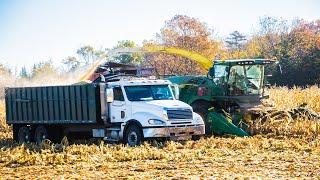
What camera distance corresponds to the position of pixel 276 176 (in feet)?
38.2

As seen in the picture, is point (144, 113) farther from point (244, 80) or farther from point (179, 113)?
point (244, 80)

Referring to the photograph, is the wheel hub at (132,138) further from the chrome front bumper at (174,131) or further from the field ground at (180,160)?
the field ground at (180,160)

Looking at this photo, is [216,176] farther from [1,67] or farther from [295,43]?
[1,67]

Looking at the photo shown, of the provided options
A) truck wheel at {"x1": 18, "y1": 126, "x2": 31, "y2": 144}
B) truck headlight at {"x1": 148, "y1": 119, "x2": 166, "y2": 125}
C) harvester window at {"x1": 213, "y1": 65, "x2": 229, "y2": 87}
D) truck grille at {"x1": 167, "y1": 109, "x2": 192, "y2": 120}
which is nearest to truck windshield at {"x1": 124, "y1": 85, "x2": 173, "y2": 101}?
truck grille at {"x1": 167, "y1": 109, "x2": 192, "y2": 120}

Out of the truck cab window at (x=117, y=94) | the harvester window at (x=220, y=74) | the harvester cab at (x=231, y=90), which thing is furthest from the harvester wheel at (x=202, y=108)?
the truck cab window at (x=117, y=94)

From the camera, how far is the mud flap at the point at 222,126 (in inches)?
819

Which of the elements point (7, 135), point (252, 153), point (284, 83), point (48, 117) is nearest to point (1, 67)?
point (284, 83)

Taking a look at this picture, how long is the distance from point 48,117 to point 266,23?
50806 millimetres

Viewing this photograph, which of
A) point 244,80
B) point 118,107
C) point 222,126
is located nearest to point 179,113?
point 118,107

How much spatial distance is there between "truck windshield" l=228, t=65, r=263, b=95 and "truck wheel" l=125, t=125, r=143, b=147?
550 cm

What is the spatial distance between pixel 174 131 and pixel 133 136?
1.33 m

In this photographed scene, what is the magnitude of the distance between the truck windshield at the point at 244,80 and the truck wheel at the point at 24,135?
25.7 feet

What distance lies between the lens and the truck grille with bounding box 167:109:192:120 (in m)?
18.9

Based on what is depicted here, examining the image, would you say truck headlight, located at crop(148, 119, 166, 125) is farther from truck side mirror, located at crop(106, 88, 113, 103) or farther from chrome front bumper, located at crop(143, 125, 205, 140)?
truck side mirror, located at crop(106, 88, 113, 103)
